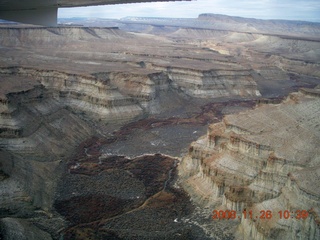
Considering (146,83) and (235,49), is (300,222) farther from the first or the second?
(235,49)

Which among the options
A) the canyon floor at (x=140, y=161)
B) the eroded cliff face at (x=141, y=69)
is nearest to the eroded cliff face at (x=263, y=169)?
the canyon floor at (x=140, y=161)

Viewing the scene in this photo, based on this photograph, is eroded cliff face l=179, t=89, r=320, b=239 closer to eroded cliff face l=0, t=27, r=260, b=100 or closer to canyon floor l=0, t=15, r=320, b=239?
canyon floor l=0, t=15, r=320, b=239

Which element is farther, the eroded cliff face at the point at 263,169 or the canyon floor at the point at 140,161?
the canyon floor at the point at 140,161

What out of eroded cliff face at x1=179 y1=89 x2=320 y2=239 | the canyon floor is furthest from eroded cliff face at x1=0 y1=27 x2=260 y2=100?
eroded cliff face at x1=179 y1=89 x2=320 y2=239

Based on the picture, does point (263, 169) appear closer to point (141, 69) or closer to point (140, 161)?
point (140, 161)

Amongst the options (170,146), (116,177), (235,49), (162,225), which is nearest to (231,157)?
(162,225)

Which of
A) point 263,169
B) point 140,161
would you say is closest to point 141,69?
point 140,161

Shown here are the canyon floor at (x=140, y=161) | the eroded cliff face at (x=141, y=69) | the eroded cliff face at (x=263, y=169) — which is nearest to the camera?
the eroded cliff face at (x=263, y=169)

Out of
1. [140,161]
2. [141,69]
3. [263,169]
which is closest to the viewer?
[263,169]

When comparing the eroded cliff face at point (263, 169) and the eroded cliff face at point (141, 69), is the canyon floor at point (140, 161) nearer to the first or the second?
the eroded cliff face at point (263, 169)
